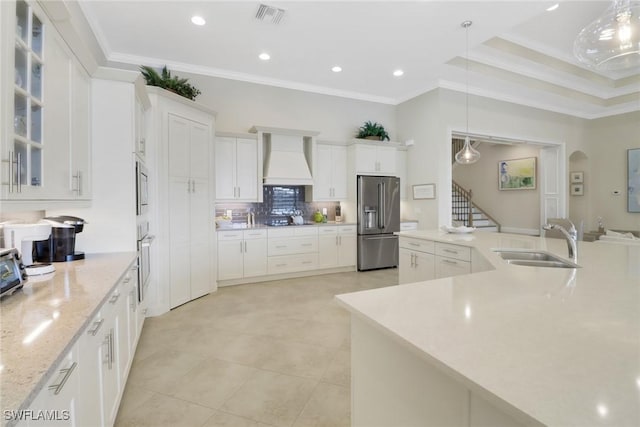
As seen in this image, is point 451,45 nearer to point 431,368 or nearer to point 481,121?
point 481,121

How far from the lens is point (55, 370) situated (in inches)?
34.3

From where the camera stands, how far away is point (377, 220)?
205 inches

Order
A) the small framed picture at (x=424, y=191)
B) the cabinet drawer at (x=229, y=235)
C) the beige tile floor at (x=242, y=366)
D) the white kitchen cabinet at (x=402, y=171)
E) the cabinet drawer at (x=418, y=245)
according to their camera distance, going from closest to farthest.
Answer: the beige tile floor at (x=242, y=366) < the cabinet drawer at (x=418, y=245) < the cabinet drawer at (x=229, y=235) < the small framed picture at (x=424, y=191) < the white kitchen cabinet at (x=402, y=171)

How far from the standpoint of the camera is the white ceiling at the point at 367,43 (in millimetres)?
3199

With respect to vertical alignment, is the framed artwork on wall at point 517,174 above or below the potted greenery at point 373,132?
below

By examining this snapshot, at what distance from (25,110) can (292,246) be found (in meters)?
3.58

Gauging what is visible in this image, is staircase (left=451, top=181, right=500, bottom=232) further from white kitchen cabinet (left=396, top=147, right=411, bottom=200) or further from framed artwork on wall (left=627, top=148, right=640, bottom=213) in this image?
white kitchen cabinet (left=396, top=147, right=411, bottom=200)

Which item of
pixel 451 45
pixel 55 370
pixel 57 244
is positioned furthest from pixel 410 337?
pixel 451 45

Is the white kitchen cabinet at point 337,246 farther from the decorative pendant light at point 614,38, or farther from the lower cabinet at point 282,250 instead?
the decorative pendant light at point 614,38

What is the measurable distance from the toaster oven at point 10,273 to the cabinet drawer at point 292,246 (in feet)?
10.6

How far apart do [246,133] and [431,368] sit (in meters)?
4.39

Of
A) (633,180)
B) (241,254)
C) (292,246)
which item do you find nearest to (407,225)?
(292,246)

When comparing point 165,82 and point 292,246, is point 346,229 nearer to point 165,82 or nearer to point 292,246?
point 292,246

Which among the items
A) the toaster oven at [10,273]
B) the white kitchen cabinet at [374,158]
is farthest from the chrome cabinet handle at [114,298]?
the white kitchen cabinet at [374,158]
